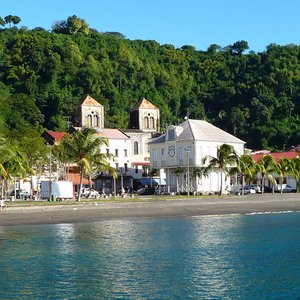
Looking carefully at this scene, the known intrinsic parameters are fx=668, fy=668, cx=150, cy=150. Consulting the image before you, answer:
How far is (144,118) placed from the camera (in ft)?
432

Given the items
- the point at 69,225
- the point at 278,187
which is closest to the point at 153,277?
the point at 69,225

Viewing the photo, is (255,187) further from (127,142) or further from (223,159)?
(127,142)

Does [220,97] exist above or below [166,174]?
above

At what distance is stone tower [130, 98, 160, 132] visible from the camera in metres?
131

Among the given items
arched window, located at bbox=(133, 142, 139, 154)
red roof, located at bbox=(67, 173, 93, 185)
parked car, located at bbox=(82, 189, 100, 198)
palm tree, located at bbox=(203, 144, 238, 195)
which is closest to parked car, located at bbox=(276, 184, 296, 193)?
palm tree, located at bbox=(203, 144, 238, 195)

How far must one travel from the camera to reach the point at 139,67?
561 feet

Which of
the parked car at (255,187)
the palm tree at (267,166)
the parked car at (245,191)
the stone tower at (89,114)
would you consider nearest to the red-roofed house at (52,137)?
the stone tower at (89,114)

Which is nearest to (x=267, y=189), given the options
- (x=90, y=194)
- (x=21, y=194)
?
(x=90, y=194)

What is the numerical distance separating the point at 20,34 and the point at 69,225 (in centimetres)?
13093

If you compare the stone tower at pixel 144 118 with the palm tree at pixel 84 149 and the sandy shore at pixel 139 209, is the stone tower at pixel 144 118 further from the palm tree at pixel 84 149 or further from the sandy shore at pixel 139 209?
the palm tree at pixel 84 149

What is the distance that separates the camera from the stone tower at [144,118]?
13112 centimetres

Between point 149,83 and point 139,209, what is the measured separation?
114259 mm

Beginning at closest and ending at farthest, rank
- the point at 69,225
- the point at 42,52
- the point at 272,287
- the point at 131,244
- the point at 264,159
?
the point at 272,287, the point at 131,244, the point at 69,225, the point at 264,159, the point at 42,52

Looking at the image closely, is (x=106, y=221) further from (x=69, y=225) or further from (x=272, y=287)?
(x=272, y=287)
